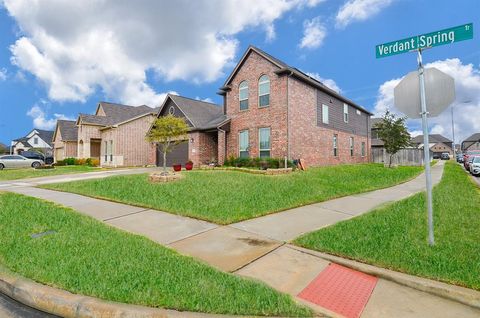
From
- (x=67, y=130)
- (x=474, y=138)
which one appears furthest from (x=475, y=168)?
(x=474, y=138)

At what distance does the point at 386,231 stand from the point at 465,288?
6.74 feet

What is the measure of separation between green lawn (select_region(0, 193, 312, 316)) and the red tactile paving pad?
1.34 ft

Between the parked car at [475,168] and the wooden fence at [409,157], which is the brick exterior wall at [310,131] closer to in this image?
the parked car at [475,168]

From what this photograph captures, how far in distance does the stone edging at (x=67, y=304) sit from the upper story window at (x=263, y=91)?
52.0ft

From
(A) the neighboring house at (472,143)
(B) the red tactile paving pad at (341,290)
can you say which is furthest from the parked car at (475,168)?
(A) the neighboring house at (472,143)

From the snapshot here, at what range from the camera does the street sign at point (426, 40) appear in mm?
3930

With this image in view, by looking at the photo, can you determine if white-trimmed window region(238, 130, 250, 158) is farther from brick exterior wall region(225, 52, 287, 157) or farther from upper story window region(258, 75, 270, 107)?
upper story window region(258, 75, 270, 107)

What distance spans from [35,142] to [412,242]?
3219 inches

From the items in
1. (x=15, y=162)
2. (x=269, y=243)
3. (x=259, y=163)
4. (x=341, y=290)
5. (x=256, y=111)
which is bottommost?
(x=341, y=290)

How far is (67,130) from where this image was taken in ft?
116

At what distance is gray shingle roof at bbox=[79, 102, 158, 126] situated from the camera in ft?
96.5

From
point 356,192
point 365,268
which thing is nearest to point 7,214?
point 365,268

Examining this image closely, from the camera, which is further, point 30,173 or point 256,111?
point 30,173

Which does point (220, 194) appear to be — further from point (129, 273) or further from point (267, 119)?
point (267, 119)
